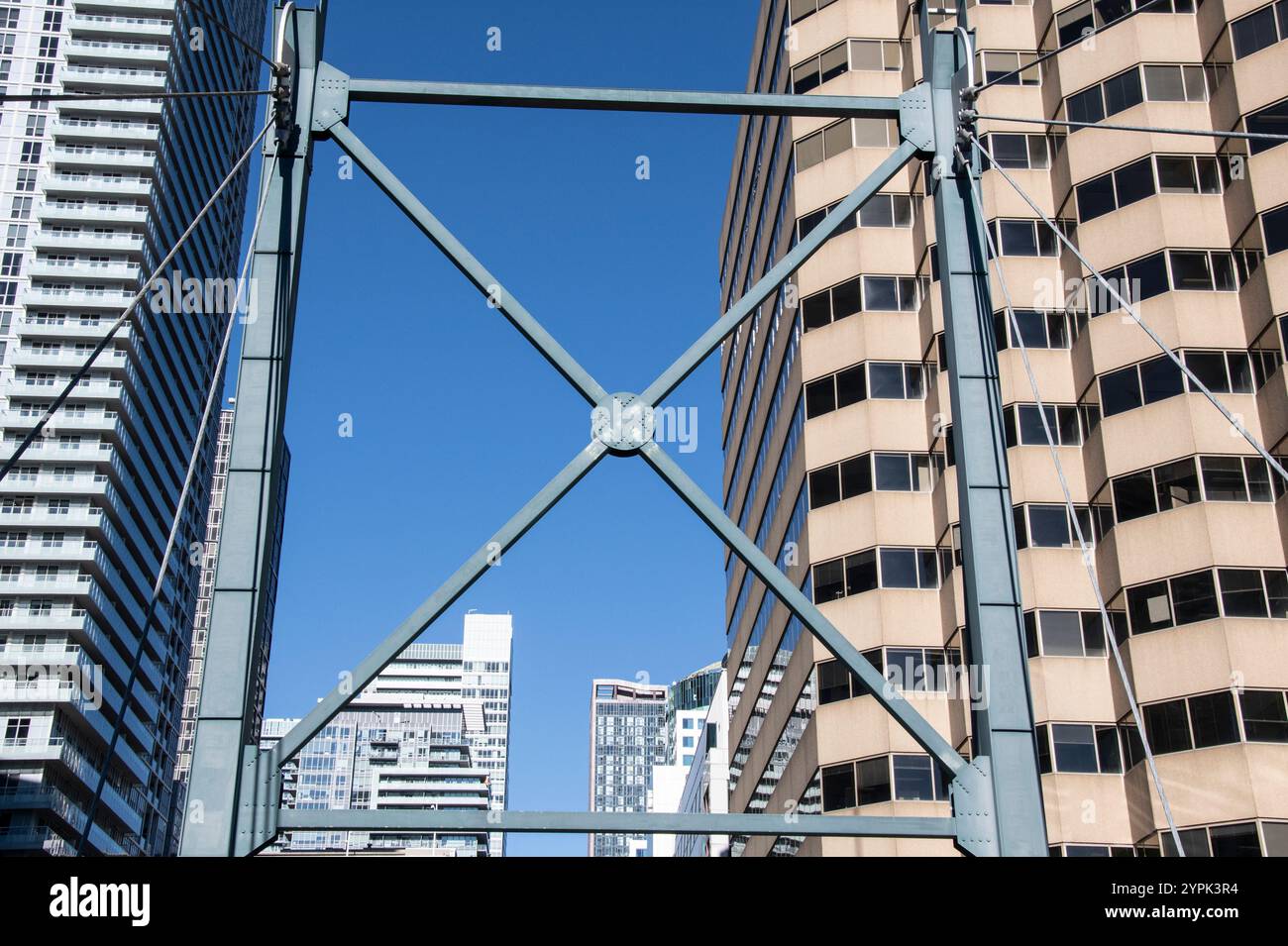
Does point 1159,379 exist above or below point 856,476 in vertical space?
above

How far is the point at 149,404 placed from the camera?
127 metres

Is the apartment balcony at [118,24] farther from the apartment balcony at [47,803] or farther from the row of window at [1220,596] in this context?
the row of window at [1220,596]

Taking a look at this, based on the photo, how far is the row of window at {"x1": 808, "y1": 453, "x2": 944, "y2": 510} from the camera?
48500mm

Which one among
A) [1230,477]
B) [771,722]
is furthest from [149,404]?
[1230,477]

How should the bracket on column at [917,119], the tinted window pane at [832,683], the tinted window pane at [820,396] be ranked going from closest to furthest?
1. the bracket on column at [917,119]
2. the tinted window pane at [832,683]
3. the tinted window pane at [820,396]

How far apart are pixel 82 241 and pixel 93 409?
50.9 ft

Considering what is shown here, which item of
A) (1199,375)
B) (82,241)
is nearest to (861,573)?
(1199,375)

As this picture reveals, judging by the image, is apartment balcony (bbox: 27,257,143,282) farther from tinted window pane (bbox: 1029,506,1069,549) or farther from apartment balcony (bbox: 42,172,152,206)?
tinted window pane (bbox: 1029,506,1069,549)

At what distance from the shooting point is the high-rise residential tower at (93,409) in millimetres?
109938

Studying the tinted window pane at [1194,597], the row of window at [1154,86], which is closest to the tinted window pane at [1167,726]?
the tinted window pane at [1194,597]

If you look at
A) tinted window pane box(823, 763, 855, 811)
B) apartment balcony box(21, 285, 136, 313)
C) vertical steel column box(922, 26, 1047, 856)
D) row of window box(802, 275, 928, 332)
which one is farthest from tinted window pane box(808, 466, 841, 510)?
apartment balcony box(21, 285, 136, 313)

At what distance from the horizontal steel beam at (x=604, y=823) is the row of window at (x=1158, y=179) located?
41541mm

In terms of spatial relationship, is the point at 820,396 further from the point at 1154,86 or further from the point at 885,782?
the point at 1154,86

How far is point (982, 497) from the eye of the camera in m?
11.1
